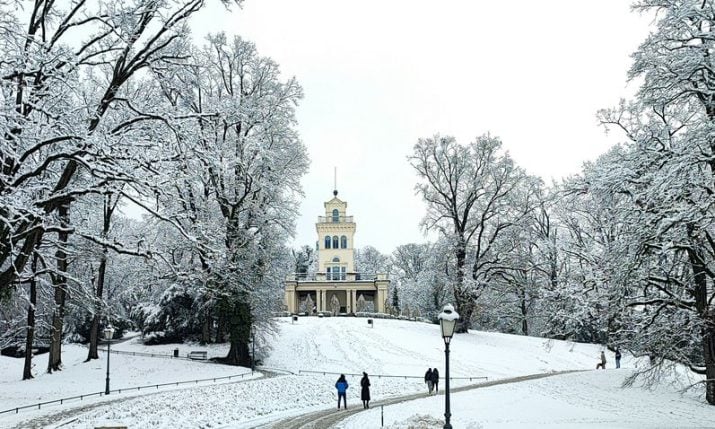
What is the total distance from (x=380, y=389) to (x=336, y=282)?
42.6m

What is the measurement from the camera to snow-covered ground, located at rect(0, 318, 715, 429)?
1773cm

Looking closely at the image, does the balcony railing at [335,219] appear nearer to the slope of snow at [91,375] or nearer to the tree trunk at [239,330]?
the slope of snow at [91,375]

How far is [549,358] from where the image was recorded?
39.9 metres

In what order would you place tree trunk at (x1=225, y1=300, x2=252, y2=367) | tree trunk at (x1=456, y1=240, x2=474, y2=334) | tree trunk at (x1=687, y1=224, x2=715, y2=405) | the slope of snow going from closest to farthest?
tree trunk at (x1=687, y1=224, x2=715, y2=405)
the slope of snow
tree trunk at (x1=225, y1=300, x2=252, y2=367)
tree trunk at (x1=456, y1=240, x2=474, y2=334)

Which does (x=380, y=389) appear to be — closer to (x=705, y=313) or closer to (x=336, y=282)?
(x=705, y=313)

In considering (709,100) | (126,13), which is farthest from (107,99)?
(709,100)

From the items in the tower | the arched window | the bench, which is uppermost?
the tower

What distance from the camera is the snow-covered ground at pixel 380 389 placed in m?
17.7

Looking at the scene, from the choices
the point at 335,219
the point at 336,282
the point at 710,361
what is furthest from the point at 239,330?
the point at 335,219

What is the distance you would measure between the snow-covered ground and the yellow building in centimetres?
2296

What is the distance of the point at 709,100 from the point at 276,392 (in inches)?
684

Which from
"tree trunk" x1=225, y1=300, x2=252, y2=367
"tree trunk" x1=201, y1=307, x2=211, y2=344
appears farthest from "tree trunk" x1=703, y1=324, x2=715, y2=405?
"tree trunk" x1=201, y1=307, x2=211, y2=344

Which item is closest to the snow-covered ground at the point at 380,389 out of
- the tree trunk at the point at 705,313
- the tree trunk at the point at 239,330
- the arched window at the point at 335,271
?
the tree trunk at the point at 705,313

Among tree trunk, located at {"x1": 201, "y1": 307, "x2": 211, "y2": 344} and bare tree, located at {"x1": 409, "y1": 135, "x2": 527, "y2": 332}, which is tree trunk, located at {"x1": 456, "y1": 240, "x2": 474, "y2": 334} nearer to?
bare tree, located at {"x1": 409, "y1": 135, "x2": 527, "y2": 332}
